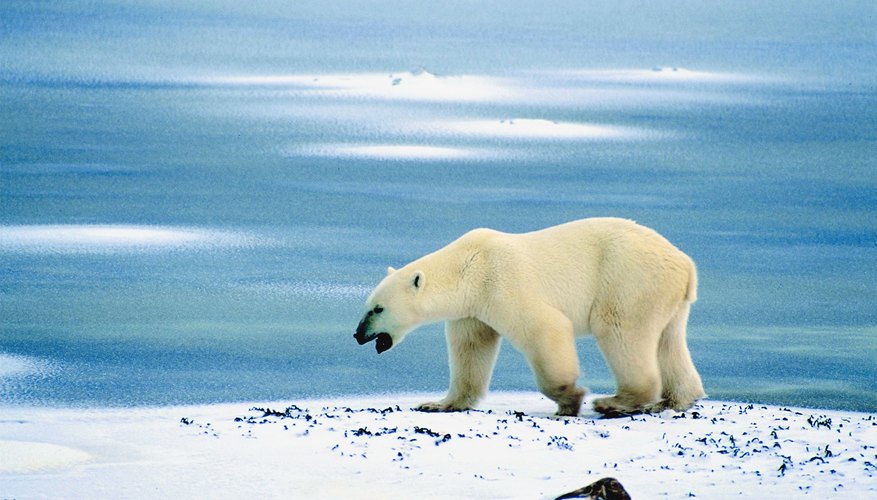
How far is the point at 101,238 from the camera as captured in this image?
1120 cm

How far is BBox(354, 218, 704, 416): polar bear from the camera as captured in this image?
19.9 feet

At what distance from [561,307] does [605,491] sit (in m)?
1.91

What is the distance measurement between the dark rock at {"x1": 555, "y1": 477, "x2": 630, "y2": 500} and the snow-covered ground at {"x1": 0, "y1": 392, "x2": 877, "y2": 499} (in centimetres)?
20

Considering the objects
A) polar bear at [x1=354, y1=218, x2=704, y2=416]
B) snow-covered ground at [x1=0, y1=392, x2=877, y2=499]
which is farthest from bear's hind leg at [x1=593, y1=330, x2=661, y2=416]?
snow-covered ground at [x1=0, y1=392, x2=877, y2=499]

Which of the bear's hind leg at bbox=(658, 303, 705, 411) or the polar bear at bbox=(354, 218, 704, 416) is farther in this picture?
the bear's hind leg at bbox=(658, 303, 705, 411)

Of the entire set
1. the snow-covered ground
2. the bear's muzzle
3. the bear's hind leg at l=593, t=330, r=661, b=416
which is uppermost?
the bear's muzzle

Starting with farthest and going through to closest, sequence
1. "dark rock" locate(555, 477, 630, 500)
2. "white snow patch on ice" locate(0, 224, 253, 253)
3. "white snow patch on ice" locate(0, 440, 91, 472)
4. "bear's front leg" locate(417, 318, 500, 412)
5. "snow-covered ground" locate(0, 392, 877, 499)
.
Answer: "white snow patch on ice" locate(0, 224, 253, 253), "bear's front leg" locate(417, 318, 500, 412), "white snow patch on ice" locate(0, 440, 91, 472), "snow-covered ground" locate(0, 392, 877, 499), "dark rock" locate(555, 477, 630, 500)

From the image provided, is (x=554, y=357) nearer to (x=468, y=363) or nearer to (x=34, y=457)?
(x=468, y=363)

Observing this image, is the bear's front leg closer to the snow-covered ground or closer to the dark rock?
the snow-covered ground

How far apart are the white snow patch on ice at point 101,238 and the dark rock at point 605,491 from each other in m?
7.02

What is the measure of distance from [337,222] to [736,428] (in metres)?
6.76

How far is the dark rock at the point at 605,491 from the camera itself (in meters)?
4.29

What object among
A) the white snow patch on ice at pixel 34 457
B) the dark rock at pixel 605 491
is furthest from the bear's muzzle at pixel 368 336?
the dark rock at pixel 605 491

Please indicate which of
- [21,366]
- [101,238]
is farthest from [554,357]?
[101,238]
